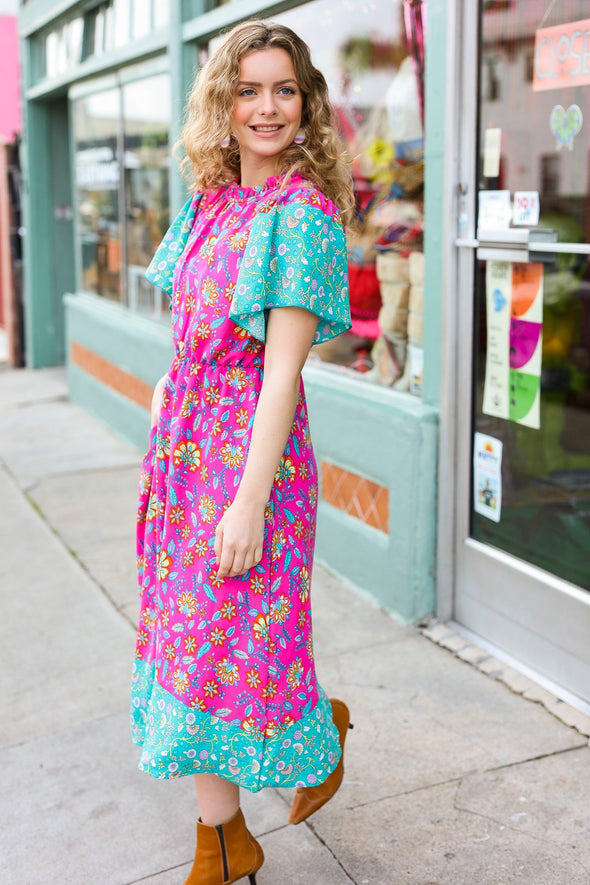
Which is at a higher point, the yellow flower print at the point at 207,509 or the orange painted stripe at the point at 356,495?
the yellow flower print at the point at 207,509

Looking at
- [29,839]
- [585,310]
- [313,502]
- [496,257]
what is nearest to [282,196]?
[313,502]

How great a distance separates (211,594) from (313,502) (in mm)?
316

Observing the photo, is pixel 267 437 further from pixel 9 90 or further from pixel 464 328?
pixel 9 90

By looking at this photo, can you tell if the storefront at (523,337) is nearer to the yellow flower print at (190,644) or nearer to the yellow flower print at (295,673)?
the yellow flower print at (295,673)

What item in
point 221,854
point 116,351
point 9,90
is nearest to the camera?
point 221,854

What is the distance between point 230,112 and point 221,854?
1.58 m

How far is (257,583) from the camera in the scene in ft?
6.82

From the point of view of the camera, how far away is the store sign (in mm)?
2971

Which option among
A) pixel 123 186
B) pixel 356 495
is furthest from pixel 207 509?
pixel 123 186

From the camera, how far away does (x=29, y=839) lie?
8.46 ft

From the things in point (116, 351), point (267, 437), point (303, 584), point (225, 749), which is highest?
point (267, 437)

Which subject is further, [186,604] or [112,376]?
[112,376]

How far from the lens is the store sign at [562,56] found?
297 centimetres

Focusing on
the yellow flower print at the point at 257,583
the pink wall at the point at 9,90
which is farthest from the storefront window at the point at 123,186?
the pink wall at the point at 9,90
